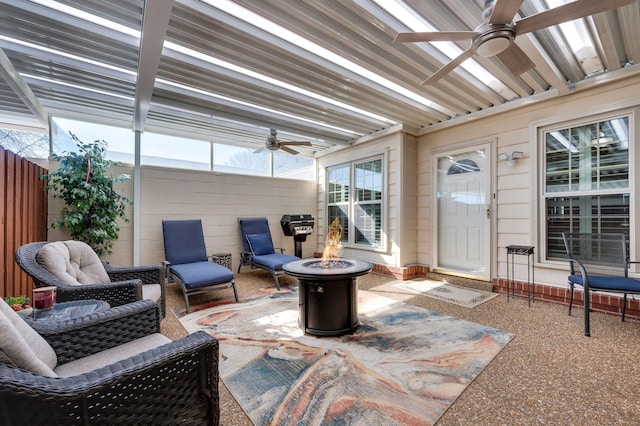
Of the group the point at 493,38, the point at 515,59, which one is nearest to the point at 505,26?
the point at 493,38

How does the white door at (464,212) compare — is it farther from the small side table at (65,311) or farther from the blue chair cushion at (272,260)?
the small side table at (65,311)

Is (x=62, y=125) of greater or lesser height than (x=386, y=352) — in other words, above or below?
above

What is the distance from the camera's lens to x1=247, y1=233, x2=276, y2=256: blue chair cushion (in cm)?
535

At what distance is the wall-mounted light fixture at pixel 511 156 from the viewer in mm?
4078

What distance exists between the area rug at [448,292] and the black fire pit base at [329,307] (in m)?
1.81

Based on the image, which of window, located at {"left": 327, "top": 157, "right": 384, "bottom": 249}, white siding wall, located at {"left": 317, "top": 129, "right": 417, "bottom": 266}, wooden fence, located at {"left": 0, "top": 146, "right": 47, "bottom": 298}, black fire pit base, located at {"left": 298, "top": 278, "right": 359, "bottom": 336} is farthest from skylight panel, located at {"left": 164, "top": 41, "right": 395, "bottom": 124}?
black fire pit base, located at {"left": 298, "top": 278, "right": 359, "bottom": 336}

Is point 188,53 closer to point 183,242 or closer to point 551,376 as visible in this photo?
point 183,242

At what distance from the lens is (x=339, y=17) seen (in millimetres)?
2350

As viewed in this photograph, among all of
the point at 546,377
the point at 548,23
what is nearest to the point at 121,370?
the point at 546,377

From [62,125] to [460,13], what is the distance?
5.62 meters

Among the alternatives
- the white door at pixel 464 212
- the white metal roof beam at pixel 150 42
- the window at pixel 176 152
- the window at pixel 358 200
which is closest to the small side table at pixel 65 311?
the white metal roof beam at pixel 150 42

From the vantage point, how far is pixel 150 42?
93.7 inches

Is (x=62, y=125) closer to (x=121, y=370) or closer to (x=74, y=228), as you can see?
(x=74, y=228)

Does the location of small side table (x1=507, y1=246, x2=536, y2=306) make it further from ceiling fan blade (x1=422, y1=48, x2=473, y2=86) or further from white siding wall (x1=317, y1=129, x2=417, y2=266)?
ceiling fan blade (x1=422, y1=48, x2=473, y2=86)
